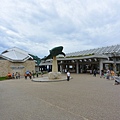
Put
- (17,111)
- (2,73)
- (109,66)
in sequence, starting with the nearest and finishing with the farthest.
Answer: (17,111) < (2,73) < (109,66)

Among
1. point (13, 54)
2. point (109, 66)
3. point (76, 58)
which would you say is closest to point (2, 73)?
point (13, 54)

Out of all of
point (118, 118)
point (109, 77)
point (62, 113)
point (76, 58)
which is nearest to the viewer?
point (118, 118)

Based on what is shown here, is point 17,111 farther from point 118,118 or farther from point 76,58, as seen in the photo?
point 76,58

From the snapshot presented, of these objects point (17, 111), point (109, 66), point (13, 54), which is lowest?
point (17, 111)

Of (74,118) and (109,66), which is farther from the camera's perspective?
(109,66)

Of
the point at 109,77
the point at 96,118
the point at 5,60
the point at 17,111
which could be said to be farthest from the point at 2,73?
the point at 96,118

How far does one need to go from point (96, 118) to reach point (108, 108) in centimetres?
142

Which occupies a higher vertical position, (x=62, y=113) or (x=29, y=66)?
(x=29, y=66)

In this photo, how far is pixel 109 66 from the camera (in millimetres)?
46406

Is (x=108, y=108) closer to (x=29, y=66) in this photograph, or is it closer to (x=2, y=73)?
(x=2, y=73)

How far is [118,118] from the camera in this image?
16.4ft

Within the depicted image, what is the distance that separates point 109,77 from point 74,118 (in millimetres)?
18534

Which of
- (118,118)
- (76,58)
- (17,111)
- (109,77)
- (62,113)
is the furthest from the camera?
(76,58)

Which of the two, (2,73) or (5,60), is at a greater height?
(5,60)
